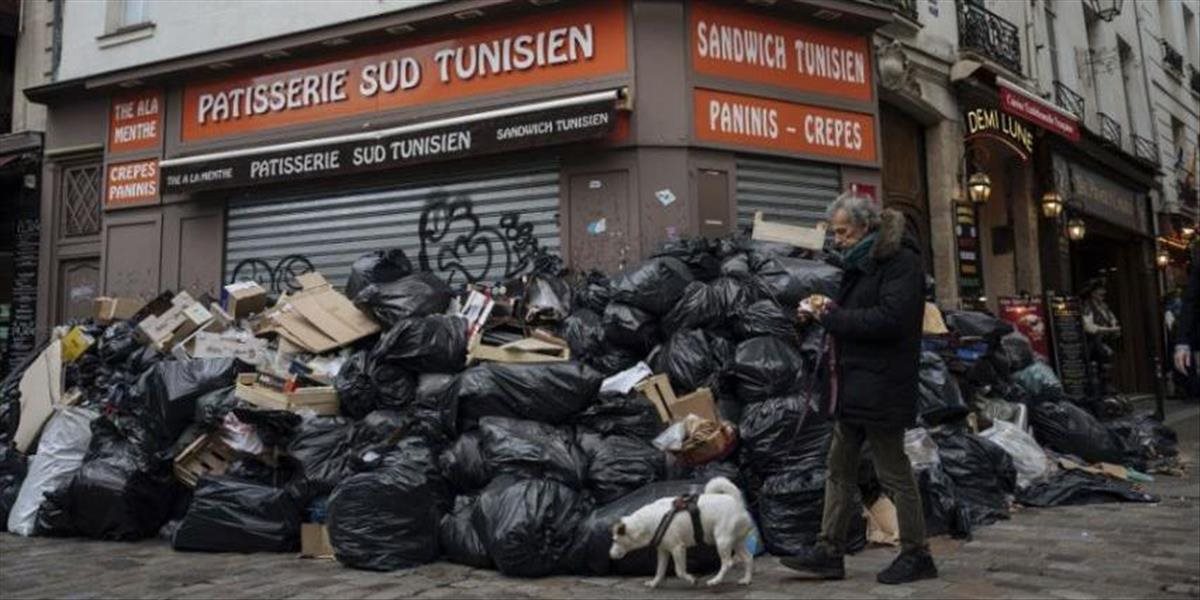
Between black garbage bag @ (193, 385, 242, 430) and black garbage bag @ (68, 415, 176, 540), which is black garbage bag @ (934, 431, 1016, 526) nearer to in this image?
black garbage bag @ (193, 385, 242, 430)

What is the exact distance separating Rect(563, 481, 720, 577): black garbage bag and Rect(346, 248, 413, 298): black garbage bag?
11.9 feet

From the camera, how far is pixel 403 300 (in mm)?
6508

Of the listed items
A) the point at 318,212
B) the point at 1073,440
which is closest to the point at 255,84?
the point at 318,212

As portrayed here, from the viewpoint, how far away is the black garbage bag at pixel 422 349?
5582 mm

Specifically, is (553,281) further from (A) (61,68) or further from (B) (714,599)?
(A) (61,68)

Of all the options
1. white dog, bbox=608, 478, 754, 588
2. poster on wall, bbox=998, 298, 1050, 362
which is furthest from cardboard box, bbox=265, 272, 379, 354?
poster on wall, bbox=998, 298, 1050, 362

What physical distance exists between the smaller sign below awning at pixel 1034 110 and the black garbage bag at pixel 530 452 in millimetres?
8039

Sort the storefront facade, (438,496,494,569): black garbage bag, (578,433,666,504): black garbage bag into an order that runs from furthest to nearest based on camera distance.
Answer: the storefront facade, (578,433,666,504): black garbage bag, (438,496,494,569): black garbage bag

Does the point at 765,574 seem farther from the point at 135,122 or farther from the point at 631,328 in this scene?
the point at 135,122

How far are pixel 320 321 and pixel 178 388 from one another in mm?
1142

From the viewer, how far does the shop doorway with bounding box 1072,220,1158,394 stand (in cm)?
1559

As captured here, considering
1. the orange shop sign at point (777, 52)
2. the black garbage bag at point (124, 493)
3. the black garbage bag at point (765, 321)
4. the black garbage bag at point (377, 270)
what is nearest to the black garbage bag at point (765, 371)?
the black garbage bag at point (765, 321)

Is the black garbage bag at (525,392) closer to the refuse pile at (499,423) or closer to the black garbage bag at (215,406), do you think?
the refuse pile at (499,423)

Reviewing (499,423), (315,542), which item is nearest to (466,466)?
(499,423)
